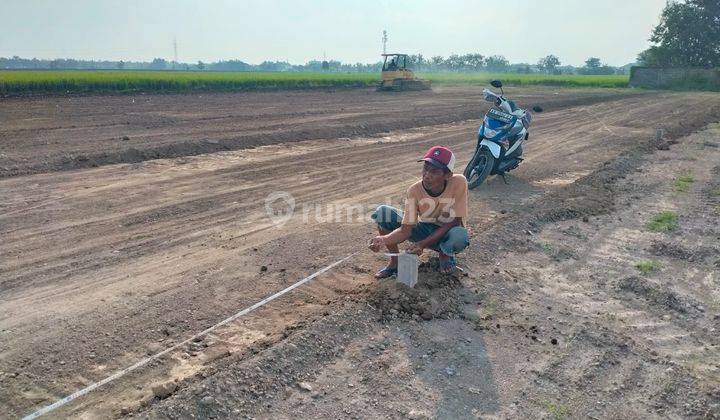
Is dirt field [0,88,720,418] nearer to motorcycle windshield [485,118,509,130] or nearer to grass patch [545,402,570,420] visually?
grass patch [545,402,570,420]

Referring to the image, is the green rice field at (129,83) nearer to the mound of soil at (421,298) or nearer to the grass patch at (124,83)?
the grass patch at (124,83)

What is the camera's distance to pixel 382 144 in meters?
14.2

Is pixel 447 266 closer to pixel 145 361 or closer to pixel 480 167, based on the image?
pixel 145 361

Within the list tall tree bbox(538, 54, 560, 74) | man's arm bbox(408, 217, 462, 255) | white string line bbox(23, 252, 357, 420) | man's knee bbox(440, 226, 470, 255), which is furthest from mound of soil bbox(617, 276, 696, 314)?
tall tree bbox(538, 54, 560, 74)

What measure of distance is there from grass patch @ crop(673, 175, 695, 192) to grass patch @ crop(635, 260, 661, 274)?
166 inches

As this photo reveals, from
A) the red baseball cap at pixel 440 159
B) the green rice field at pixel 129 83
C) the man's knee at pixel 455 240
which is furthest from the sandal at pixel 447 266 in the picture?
the green rice field at pixel 129 83

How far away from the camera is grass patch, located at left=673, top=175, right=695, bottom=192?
9.30 metres

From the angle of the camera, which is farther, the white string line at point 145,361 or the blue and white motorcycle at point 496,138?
the blue and white motorcycle at point 496,138

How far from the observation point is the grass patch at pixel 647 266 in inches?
219

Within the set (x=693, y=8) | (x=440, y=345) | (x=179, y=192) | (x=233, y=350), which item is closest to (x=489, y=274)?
(x=440, y=345)

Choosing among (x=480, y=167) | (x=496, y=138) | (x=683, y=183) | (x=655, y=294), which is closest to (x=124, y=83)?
(x=480, y=167)

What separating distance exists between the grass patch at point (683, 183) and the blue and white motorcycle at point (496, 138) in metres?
2.76

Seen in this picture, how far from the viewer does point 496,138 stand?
9180 millimetres

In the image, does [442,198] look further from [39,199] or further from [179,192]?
[39,199]
